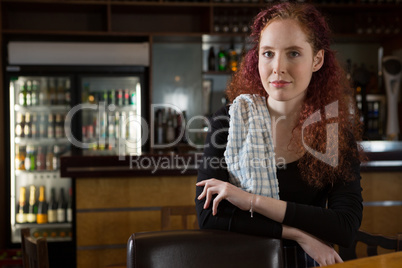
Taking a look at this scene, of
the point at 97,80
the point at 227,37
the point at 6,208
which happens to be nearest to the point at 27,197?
the point at 6,208

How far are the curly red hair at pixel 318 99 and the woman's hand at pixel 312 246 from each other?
0.52 ft

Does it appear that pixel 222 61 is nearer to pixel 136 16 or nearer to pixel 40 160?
pixel 136 16

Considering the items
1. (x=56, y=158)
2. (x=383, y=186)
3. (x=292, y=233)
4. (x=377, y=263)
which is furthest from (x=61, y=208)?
(x=377, y=263)

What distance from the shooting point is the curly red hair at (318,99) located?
1.29 meters

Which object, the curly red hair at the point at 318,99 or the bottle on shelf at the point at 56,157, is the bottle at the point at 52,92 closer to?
the bottle on shelf at the point at 56,157

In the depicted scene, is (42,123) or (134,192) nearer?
(134,192)

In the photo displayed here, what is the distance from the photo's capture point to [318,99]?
1.36 m

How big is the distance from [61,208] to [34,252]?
3082 millimetres

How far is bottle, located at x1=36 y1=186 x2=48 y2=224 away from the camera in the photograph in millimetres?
4410

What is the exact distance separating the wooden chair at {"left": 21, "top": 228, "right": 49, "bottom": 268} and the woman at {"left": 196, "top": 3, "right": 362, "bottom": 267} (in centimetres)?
53

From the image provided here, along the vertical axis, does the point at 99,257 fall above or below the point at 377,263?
below

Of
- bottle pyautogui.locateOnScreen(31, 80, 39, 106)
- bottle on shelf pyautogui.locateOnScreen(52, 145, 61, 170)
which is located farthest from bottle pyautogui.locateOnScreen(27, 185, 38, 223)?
bottle pyautogui.locateOnScreen(31, 80, 39, 106)

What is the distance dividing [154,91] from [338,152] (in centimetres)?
365

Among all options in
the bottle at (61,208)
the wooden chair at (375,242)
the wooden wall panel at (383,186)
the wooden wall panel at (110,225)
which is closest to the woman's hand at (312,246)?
the wooden chair at (375,242)
